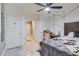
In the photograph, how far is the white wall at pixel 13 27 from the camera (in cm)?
211

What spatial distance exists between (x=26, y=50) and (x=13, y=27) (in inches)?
18.6

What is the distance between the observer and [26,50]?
2.19m

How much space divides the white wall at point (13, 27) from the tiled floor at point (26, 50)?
0.27 ft

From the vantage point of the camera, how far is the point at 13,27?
2.20m

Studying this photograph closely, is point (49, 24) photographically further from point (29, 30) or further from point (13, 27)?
point (13, 27)

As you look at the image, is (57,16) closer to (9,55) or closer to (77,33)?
(77,33)

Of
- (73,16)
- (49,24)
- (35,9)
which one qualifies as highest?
(35,9)

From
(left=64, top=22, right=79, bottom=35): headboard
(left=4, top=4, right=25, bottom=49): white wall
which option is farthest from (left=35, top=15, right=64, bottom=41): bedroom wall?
(left=4, top=4, right=25, bottom=49): white wall

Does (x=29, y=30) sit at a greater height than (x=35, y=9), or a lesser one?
lesser

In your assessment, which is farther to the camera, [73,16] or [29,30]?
[29,30]

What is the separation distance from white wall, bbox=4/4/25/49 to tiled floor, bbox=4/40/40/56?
0.08 m

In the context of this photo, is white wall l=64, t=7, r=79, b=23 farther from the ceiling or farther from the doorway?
the doorway

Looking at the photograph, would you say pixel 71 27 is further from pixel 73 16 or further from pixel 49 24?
pixel 49 24

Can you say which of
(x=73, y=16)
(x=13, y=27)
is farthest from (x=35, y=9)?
(x=73, y=16)
